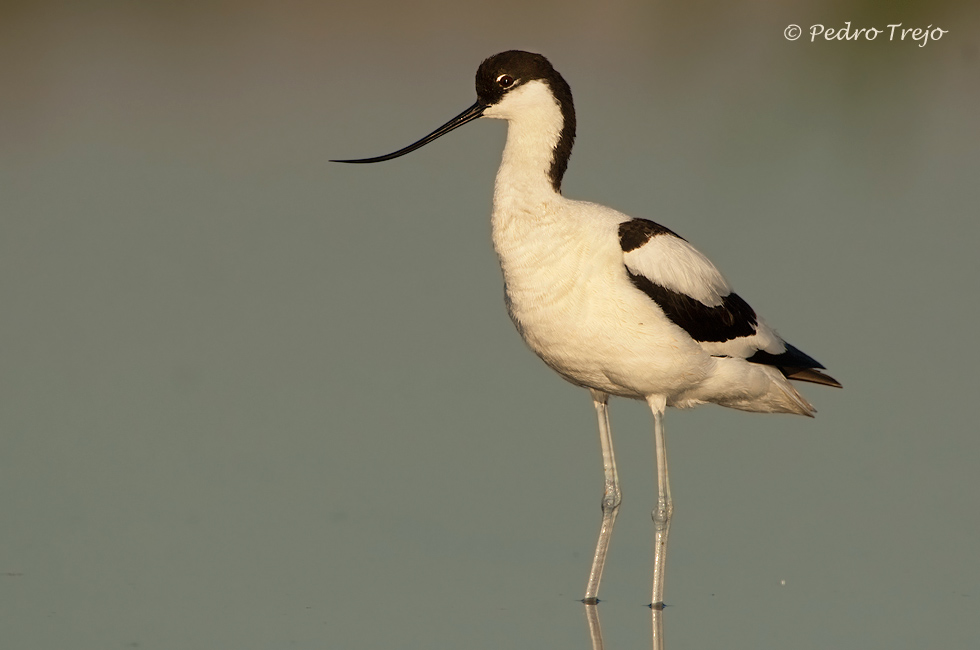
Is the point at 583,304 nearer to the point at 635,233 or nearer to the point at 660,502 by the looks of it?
the point at 635,233

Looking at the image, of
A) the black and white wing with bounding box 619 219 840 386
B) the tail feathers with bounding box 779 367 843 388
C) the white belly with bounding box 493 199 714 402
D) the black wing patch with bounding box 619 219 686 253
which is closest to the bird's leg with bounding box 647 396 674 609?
the white belly with bounding box 493 199 714 402

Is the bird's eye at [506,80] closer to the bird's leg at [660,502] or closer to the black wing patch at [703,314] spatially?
the black wing patch at [703,314]

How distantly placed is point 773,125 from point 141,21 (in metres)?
6.96

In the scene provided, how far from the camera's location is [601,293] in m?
5.92

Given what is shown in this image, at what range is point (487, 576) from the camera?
5945mm

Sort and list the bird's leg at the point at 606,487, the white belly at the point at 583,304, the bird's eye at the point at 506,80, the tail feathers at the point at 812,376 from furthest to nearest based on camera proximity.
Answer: the tail feathers at the point at 812,376
the bird's eye at the point at 506,80
the bird's leg at the point at 606,487
the white belly at the point at 583,304

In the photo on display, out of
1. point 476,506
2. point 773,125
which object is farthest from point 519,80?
point 773,125

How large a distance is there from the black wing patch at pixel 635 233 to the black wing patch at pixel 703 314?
0.36 ft

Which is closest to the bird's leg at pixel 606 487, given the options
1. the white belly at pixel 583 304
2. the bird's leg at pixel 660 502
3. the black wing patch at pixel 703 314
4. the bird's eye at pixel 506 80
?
the bird's leg at pixel 660 502

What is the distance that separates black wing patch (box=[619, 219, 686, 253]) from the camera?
19.8 feet

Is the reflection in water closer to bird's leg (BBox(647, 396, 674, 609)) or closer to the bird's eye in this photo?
bird's leg (BBox(647, 396, 674, 609))

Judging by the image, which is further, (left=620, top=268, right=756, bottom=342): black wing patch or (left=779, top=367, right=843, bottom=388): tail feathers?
(left=779, top=367, right=843, bottom=388): tail feathers

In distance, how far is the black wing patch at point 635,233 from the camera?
19.8 feet

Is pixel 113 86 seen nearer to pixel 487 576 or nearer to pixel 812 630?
pixel 487 576
